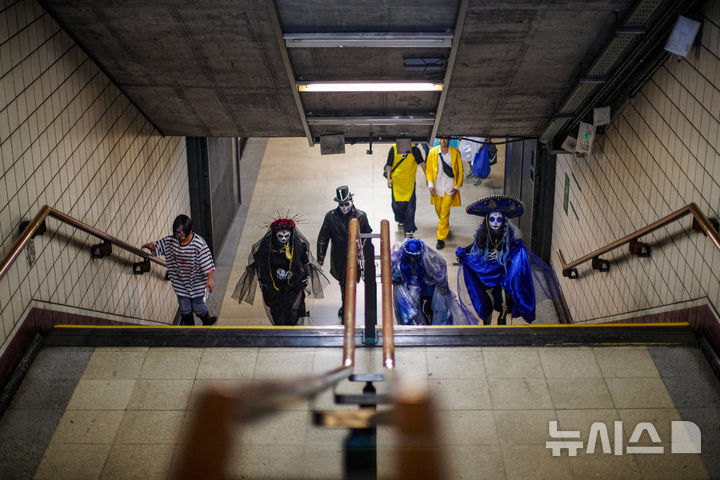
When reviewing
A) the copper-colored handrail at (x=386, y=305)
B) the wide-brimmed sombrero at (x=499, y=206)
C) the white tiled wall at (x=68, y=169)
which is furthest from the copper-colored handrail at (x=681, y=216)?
the white tiled wall at (x=68, y=169)

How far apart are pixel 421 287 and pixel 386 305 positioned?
2.91 m

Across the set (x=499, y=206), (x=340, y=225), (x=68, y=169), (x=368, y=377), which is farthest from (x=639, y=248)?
(x=68, y=169)

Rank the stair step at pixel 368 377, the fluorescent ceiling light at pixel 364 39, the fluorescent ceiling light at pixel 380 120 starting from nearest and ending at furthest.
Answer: the stair step at pixel 368 377 → the fluorescent ceiling light at pixel 364 39 → the fluorescent ceiling light at pixel 380 120

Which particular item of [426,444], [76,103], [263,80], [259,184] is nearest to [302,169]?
[259,184]

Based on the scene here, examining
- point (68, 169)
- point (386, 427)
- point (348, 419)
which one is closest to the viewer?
point (348, 419)

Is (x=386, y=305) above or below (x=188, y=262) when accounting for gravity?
below

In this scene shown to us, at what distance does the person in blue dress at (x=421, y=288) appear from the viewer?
21.3 ft

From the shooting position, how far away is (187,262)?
6.21 metres

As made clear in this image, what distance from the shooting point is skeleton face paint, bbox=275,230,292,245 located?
20.9 ft

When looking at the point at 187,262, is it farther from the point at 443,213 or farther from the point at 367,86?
the point at 443,213

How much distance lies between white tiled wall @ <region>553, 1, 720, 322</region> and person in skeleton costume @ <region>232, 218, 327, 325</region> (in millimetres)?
2611

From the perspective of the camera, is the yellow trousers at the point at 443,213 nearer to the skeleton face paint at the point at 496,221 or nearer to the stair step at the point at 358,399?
the skeleton face paint at the point at 496,221

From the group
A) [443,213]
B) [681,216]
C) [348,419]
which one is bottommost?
[348,419]

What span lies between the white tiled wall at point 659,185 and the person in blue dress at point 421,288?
142 cm
